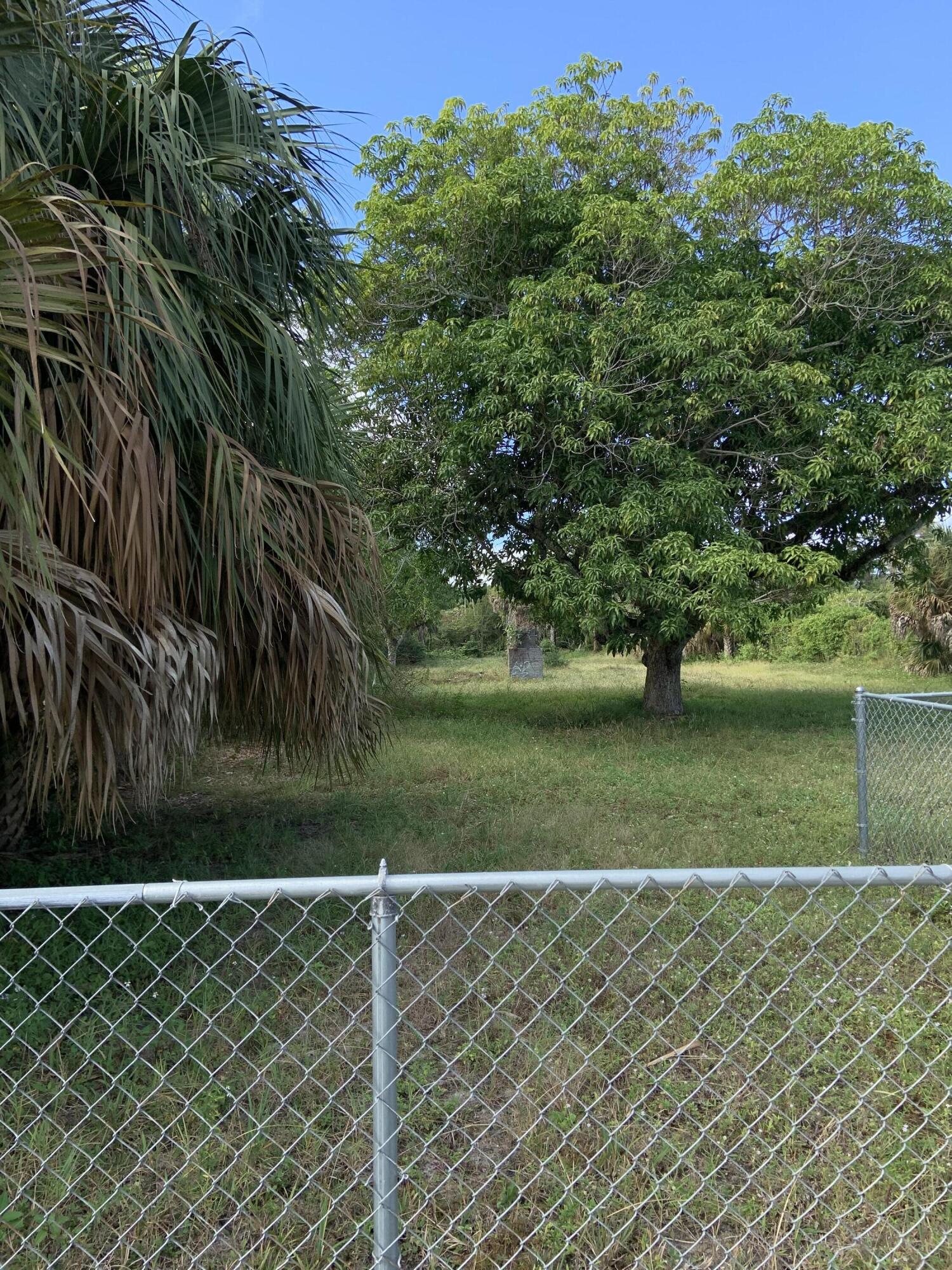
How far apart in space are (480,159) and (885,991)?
11.1 meters

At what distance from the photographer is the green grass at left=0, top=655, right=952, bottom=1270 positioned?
2.08m

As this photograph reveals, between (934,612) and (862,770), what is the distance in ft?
56.2

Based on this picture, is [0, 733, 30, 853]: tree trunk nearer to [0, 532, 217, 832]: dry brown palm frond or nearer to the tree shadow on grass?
[0, 532, 217, 832]: dry brown palm frond

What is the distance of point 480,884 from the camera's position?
1467 mm

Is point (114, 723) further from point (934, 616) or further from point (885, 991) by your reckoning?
point (934, 616)

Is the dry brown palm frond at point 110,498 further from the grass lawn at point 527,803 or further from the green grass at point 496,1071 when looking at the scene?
the grass lawn at point 527,803

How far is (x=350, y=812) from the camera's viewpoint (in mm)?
6578

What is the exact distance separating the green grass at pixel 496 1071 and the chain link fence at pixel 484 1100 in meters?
0.01

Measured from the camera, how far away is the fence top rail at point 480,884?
1.42 m

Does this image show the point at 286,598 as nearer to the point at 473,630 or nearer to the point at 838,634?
the point at 838,634

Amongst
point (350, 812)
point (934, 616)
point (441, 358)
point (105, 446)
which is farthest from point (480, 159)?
point (934, 616)

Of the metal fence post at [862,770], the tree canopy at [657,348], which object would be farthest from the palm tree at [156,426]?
the tree canopy at [657,348]

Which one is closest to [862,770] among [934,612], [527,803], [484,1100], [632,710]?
[527,803]

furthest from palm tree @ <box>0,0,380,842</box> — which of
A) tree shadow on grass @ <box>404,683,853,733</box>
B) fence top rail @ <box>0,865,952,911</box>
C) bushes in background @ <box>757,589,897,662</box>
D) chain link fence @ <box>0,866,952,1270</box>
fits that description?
bushes in background @ <box>757,589,897,662</box>
